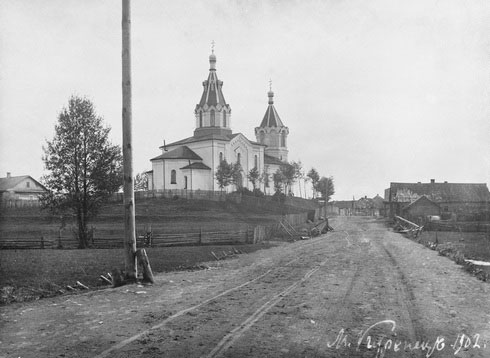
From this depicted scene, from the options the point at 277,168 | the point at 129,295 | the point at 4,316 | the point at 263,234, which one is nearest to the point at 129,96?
the point at 129,295

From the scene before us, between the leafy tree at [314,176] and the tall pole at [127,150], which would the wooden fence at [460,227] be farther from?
the leafy tree at [314,176]

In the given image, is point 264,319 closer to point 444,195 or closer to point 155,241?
point 155,241

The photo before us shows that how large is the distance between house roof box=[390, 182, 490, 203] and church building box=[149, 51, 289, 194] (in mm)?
20913

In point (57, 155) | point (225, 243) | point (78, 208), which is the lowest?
point (225, 243)

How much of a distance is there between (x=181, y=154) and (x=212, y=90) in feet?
42.7

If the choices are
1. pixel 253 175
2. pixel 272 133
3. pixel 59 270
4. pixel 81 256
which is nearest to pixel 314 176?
pixel 272 133

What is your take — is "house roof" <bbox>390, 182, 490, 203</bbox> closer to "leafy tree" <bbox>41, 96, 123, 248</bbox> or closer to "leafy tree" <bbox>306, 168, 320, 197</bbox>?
"leafy tree" <bbox>306, 168, 320, 197</bbox>

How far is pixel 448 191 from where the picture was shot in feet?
223

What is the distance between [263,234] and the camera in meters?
28.4

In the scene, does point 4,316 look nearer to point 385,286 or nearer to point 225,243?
point 385,286

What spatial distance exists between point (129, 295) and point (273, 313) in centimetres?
352

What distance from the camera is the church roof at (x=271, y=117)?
9012 centimetres
